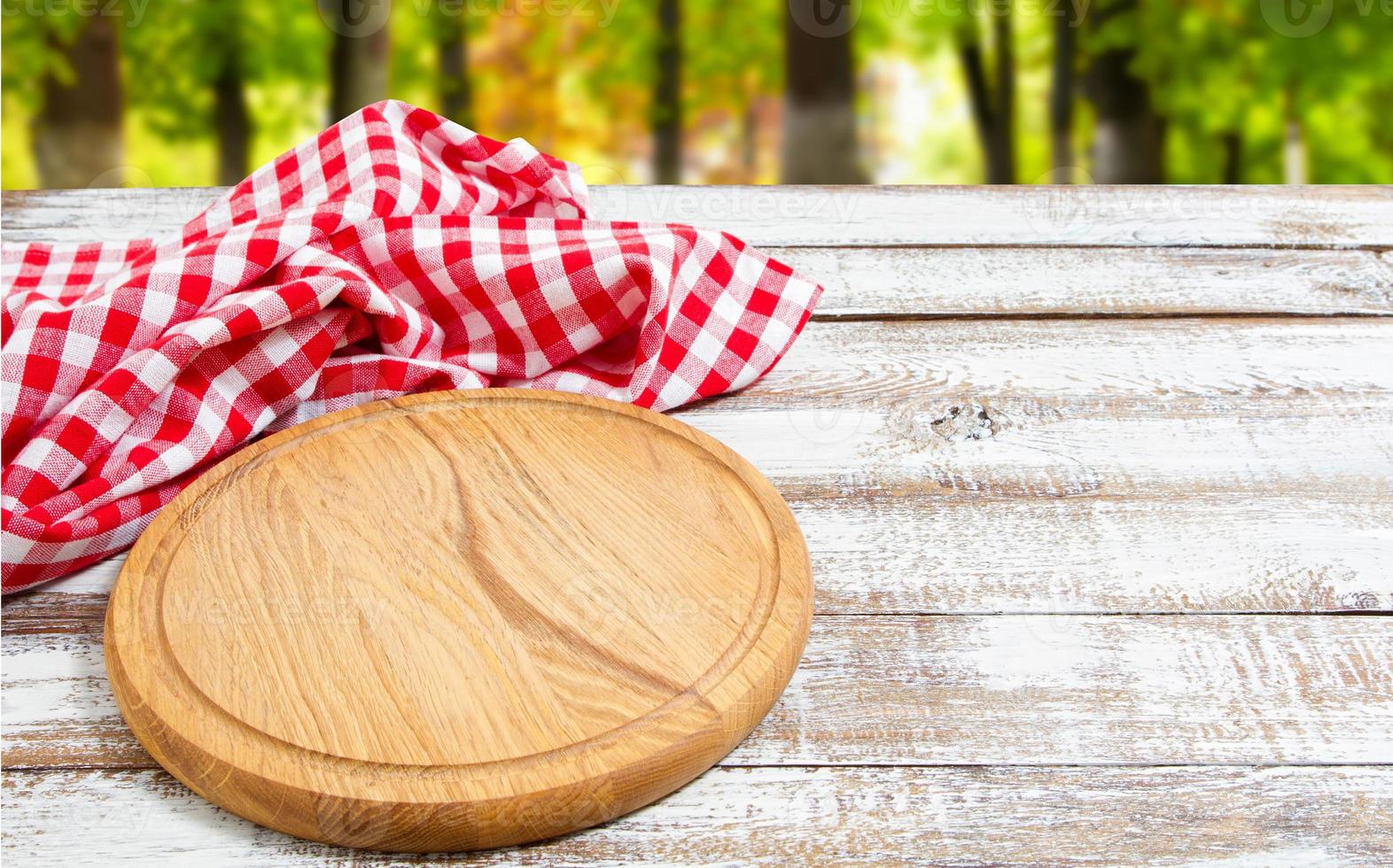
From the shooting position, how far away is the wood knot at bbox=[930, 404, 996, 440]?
0.94 m

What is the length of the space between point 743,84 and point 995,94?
0.88 metres

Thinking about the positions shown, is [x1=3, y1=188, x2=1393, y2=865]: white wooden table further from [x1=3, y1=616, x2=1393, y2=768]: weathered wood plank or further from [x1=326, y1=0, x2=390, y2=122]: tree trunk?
[x1=326, y1=0, x2=390, y2=122]: tree trunk

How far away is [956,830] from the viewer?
1.98ft

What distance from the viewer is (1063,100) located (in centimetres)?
377

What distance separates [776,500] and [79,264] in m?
0.73

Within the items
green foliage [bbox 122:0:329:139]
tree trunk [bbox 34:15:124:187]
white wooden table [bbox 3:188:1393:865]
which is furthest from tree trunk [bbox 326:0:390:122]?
white wooden table [bbox 3:188:1393:865]

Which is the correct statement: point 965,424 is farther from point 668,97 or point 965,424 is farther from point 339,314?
point 668,97

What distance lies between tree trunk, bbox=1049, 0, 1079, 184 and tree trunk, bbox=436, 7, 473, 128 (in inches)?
74.3

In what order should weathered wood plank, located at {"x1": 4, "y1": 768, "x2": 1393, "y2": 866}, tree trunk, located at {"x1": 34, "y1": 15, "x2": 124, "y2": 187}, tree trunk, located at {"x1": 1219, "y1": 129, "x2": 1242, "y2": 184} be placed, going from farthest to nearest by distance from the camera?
1. tree trunk, located at {"x1": 1219, "y1": 129, "x2": 1242, "y2": 184}
2. tree trunk, located at {"x1": 34, "y1": 15, "x2": 124, "y2": 187}
3. weathered wood plank, located at {"x1": 4, "y1": 768, "x2": 1393, "y2": 866}

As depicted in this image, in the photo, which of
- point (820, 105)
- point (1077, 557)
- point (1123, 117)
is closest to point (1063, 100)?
point (1123, 117)

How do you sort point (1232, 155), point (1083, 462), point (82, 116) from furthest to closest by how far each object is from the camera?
point (1232, 155) → point (82, 116) → point (1083, 462)

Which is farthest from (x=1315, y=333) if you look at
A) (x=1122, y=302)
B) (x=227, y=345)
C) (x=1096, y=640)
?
(x=227, y=345)

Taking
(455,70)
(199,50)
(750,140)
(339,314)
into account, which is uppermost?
(339,314)

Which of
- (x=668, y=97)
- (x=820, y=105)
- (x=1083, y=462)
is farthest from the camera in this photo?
(x=668, y=97)
